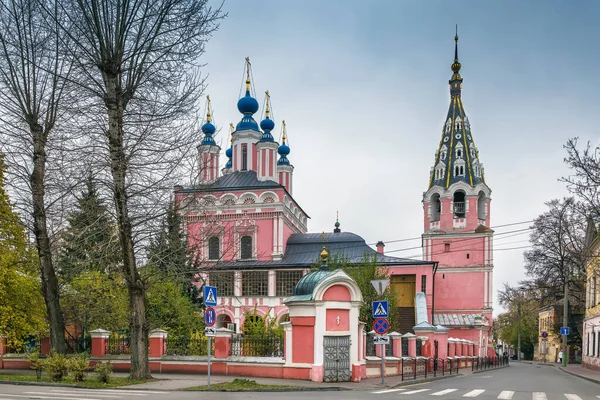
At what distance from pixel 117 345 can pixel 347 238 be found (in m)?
28.7

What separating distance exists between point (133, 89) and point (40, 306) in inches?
385

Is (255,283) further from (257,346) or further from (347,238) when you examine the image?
(257,346)

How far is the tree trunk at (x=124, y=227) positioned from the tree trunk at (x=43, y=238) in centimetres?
291

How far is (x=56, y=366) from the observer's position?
16.3 meters

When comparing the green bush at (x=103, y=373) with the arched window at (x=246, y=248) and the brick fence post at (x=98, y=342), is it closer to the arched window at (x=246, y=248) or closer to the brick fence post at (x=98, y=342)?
the brick fence post at (x=98, y=342)

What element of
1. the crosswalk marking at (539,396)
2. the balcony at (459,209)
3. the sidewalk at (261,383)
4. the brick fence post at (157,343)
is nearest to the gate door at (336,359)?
the sidewalk at (261,383)

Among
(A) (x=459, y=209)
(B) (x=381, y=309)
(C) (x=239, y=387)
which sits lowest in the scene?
(C) (x=239, y=387)

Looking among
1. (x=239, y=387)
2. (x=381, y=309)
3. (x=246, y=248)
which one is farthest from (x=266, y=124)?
(x=239, y=387)

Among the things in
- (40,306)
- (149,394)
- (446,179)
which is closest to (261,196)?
(446,179)

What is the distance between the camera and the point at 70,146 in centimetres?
1709

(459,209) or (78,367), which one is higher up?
(459,209)

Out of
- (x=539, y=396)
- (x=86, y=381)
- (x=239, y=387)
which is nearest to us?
(x=239, y=387)

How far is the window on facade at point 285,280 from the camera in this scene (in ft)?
144

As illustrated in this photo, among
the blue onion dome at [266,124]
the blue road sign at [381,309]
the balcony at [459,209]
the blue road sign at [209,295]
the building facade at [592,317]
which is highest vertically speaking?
the blue onion dome at [266,124]
